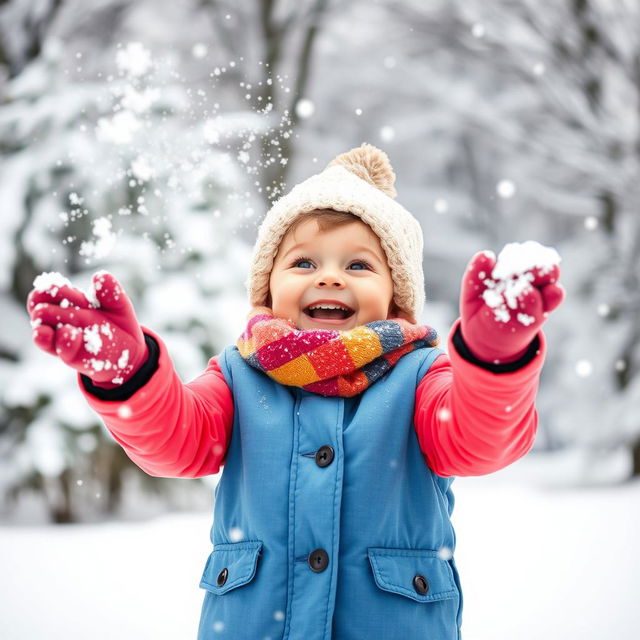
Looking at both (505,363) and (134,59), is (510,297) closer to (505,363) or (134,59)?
(505,363)

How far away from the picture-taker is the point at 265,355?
1.18 metres

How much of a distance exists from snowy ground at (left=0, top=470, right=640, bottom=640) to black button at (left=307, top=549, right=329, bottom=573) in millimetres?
1534

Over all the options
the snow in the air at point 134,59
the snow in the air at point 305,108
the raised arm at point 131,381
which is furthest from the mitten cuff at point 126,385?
the snow in the air at point 305,108

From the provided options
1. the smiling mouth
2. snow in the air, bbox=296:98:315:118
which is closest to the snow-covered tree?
snow in the air, bbox=296:98:315:118

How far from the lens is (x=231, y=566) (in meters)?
1.12

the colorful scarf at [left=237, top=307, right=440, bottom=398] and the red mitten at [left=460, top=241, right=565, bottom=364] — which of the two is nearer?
the red mitten at [left=460, top=241, right=565, bottom=364]

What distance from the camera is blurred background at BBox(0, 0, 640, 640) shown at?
10.1 ft

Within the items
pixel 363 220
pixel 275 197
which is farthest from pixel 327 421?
pixel 275 197

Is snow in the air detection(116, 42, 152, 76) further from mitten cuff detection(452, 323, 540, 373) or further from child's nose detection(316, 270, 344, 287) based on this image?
mitten cuff detection(452, 323, 540, 373)

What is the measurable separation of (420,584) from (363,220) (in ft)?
2.05

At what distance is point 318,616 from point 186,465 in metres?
0.32

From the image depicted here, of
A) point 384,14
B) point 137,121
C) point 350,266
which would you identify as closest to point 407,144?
point 384,14

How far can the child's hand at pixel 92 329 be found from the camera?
2.95ft

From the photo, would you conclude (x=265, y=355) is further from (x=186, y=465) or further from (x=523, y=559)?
(x=523, y=559)
